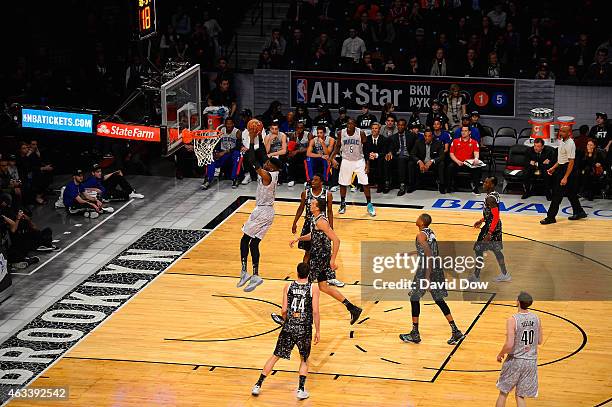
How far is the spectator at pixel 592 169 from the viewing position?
22.3m

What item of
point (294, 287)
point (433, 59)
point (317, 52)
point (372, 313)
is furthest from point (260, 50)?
point (294, 287)

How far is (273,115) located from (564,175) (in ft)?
24.0

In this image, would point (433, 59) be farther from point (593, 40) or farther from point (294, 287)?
point (294, 287)

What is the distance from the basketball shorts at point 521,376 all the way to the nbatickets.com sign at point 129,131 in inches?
359

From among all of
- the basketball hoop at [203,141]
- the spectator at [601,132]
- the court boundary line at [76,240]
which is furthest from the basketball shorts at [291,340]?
the spectator at [601,132]

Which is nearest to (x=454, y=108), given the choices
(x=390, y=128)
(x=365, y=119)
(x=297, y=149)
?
(x=390, y=128)

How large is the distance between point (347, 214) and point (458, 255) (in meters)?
3.25

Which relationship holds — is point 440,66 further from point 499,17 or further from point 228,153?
point 228,153

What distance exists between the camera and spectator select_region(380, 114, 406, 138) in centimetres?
2378

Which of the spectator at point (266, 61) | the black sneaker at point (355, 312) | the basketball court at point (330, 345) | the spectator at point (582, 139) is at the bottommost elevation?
the basketball court at point (330, 345)

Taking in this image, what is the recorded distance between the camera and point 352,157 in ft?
71.0

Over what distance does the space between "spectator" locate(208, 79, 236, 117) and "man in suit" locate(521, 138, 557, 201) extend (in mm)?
7019

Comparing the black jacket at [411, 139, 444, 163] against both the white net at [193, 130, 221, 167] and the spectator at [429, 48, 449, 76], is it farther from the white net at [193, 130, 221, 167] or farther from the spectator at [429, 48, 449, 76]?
the white net at [193, 130, 221, 167]

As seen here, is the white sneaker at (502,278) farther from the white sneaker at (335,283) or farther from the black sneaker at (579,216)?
the black sneaker at (579,216)
